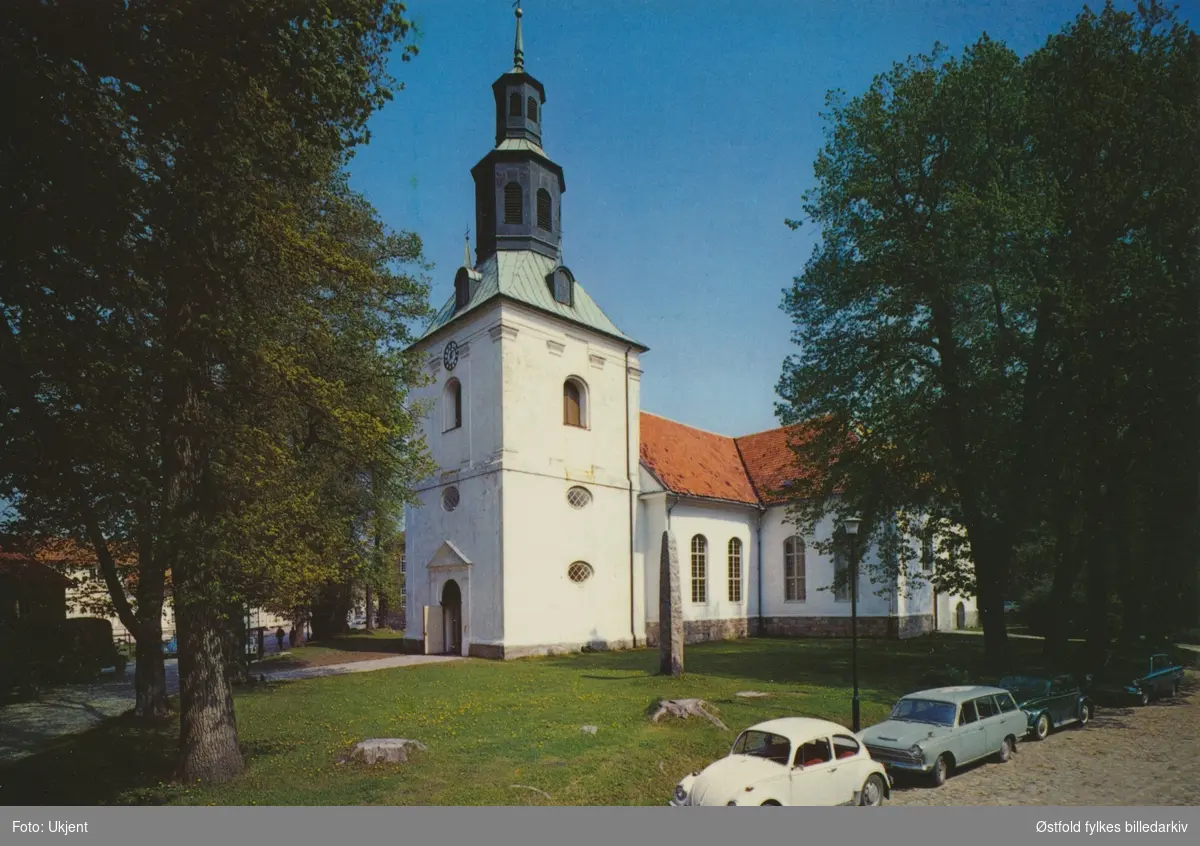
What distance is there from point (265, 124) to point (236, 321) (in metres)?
2.37

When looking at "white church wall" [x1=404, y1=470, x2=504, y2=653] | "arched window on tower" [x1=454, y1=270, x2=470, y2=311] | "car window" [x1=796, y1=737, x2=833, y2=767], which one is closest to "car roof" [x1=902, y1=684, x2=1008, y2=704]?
"car window" [x1=796, y1=737, x2=833, y2=767]

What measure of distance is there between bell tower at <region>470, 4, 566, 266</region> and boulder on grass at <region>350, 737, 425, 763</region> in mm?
19590

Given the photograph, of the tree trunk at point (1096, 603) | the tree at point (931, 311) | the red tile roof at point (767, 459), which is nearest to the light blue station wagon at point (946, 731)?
the tree at point (931, 311)

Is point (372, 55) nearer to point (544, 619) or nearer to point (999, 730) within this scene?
point (999, 730)

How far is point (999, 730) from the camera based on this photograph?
36.6 ft

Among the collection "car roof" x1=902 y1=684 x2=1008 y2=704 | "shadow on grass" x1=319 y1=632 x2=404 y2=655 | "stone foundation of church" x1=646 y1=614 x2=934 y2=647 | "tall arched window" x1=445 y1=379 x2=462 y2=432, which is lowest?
"shadow on grass" x1=319 y1=632 x2=404 y2=655

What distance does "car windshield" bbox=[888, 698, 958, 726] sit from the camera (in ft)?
35.1

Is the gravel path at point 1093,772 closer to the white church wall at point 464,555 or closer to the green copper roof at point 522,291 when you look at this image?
the white church wall at point 464,555

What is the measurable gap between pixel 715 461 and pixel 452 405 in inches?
539

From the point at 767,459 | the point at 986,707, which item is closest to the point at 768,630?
the point at 767,459

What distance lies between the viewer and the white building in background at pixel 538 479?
24203 mm

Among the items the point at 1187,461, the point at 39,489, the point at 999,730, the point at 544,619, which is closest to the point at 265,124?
the point at 39,489

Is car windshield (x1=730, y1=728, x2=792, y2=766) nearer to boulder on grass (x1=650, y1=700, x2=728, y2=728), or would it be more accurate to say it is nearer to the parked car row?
the parked car row

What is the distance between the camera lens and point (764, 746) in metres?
8.46
